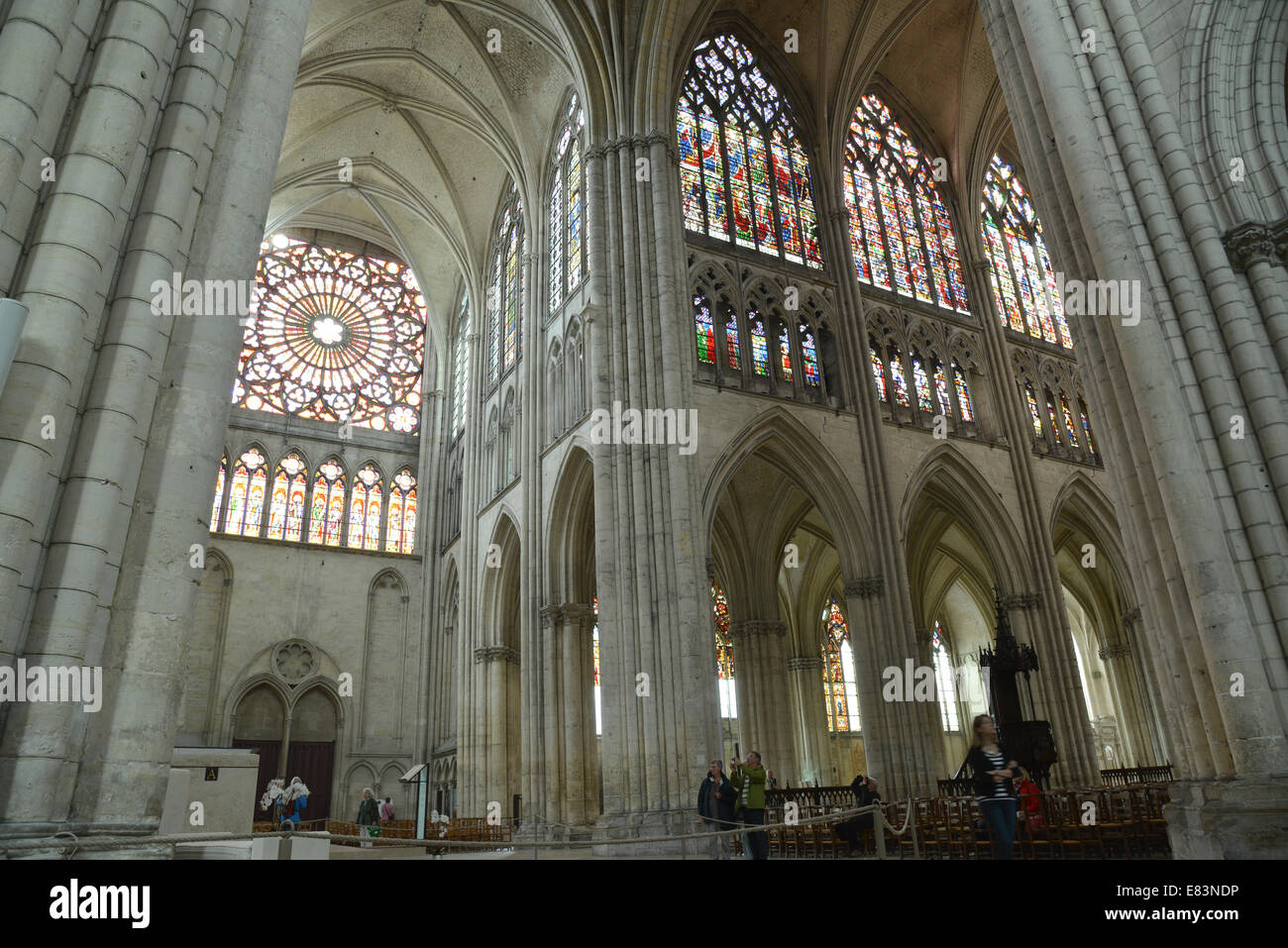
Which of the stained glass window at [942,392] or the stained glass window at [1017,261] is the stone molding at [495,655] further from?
the stained glass window at [1017,261]

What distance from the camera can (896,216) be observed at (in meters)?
21.5

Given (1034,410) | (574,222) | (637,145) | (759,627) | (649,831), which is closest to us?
(649,831)

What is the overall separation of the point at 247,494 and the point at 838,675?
61.7ft

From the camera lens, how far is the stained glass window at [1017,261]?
73.5ft

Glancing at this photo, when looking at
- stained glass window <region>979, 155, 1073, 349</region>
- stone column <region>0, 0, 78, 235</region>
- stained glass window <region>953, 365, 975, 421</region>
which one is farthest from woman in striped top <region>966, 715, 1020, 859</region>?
stained glass window <region>979, 155, 1073, 349</region>

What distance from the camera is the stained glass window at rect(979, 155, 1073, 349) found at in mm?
22391

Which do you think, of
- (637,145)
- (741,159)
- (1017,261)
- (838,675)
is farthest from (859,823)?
(1017,261)

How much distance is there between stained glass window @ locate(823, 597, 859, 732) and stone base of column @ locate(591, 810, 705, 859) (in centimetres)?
1439

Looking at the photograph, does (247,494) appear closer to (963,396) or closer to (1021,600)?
(963,396)

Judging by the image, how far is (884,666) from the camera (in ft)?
51.6

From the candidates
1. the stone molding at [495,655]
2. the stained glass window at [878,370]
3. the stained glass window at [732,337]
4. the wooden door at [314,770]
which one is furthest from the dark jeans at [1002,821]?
the wooden door at [314,770]

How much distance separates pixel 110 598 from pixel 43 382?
3.70 feet

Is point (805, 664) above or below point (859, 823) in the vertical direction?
above
